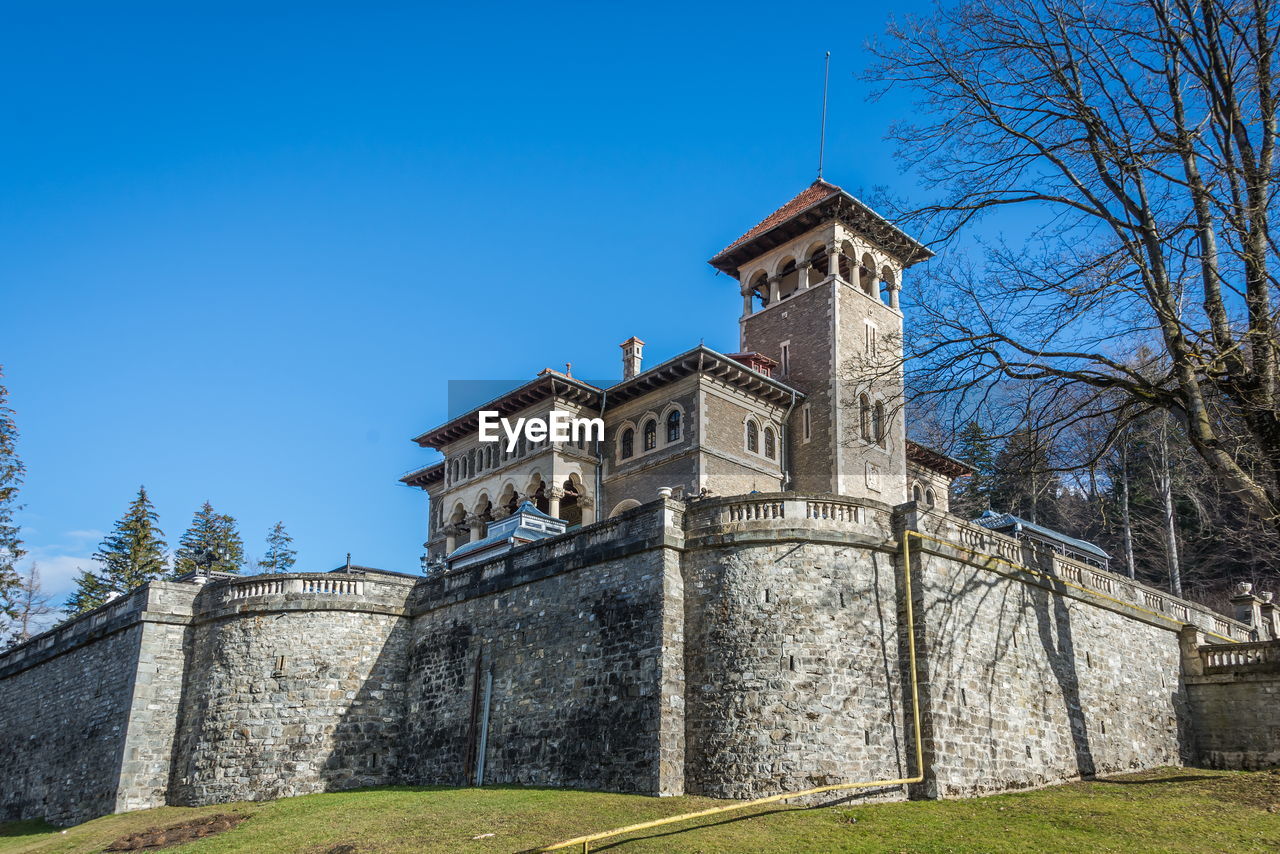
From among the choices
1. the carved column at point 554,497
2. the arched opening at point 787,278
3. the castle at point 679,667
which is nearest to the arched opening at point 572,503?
the carved column at point 554,497

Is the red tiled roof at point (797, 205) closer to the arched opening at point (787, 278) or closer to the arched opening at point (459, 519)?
the arched opening at point (787, 278)

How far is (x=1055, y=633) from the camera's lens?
84.1ft

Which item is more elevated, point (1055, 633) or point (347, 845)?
point (1055, 633)

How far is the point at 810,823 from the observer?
18.9 m

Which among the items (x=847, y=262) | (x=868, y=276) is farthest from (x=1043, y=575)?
(x=868, y=276)

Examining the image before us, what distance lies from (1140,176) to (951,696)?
10.1m

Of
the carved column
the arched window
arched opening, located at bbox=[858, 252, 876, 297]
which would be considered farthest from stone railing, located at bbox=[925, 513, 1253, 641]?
the carved column

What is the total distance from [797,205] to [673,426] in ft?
37.2

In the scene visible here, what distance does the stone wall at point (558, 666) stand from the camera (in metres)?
22.5

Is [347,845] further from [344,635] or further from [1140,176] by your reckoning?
[1140,176]

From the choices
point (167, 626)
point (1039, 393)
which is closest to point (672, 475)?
point (167, 626)

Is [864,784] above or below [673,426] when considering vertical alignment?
below

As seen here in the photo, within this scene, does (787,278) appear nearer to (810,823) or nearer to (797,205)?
(797,205)

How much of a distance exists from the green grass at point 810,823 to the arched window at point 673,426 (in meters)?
18.3
